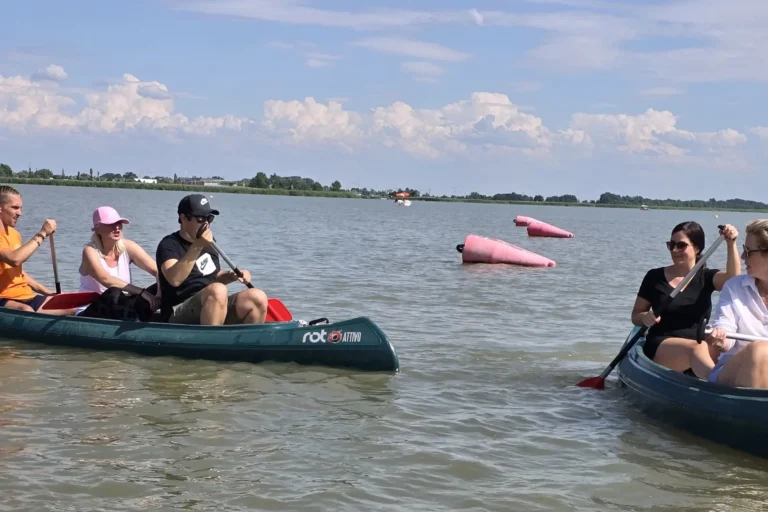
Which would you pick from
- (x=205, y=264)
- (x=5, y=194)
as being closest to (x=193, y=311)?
(x=205, y=264)

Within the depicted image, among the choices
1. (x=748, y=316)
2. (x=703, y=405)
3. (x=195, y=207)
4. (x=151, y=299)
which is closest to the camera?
(x=748, y=316)

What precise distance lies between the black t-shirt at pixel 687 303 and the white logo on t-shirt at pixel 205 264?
3773 mm

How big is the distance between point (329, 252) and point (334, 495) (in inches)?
741

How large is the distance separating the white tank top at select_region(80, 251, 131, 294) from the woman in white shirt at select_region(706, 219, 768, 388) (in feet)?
17.8

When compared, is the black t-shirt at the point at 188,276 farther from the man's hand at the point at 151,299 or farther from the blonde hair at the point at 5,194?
the blonde hair at the point at 5,194

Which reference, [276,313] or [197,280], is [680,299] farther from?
[197,280]

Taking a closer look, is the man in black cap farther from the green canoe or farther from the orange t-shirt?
the orange t-shirt

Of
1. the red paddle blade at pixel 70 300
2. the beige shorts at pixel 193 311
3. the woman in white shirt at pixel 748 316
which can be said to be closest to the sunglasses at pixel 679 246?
the woman in white shirt at pixel 748 316

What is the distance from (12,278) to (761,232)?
704cm

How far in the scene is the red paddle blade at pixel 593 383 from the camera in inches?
326

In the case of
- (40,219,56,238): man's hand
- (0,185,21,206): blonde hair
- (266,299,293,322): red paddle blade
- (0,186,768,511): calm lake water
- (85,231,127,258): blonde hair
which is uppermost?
(0,185,21,206): blonde hair

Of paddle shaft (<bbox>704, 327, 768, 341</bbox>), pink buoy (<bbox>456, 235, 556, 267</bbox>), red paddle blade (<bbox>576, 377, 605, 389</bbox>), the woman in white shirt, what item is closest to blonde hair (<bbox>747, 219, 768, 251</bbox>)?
the woman in white shirt

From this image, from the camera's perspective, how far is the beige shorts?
8.38 metres

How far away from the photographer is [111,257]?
8.79 m
